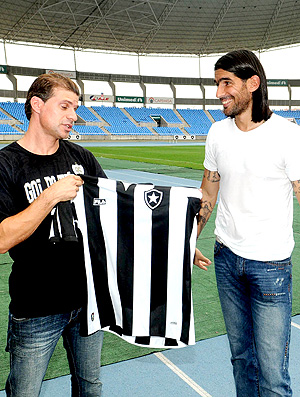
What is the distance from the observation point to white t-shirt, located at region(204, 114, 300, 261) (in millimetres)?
2355

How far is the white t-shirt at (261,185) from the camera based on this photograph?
236 cm

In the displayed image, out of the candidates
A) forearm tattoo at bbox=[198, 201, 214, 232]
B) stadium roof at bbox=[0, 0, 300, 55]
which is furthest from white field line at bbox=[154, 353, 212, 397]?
stadium roof at bbox=[0, 0, 300, 55]

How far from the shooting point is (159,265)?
254 centimetres

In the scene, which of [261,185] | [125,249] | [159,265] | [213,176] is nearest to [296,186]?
[261,185]

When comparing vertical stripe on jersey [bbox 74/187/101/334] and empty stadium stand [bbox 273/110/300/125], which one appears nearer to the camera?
vertical stripe on jersey [bbox 74/187/101/334]

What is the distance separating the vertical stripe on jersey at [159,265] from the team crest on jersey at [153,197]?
21 mm

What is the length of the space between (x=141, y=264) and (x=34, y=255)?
2.30 ft

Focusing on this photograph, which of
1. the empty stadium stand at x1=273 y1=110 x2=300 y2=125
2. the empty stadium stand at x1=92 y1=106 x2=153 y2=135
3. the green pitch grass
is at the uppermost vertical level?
the empty stadium stand at x1=273 y1=110 x2=300 y2=125

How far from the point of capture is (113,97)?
5734 cm

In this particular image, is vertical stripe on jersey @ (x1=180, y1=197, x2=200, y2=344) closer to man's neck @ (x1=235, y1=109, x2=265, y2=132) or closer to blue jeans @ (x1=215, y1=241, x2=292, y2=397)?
blue jeans @ (x1=215, y1=241, x2=292, y2=397)

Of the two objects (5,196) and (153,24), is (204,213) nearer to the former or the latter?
(5,196)

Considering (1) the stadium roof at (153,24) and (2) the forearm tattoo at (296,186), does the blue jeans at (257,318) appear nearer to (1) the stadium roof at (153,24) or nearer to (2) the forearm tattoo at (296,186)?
(2) the forearm tattoo at (296,186)

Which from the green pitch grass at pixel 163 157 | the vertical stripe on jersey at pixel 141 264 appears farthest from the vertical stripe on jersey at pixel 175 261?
the green pitch grass at pixel 163 157

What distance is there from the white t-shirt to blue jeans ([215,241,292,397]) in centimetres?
10
